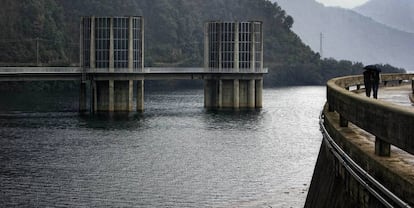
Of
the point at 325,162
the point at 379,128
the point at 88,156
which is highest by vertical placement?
the point at 379,128

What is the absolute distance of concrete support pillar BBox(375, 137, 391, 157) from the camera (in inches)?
596

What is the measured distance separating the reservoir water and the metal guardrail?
29028 mm

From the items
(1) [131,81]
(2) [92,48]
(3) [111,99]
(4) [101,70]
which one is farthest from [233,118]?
(2) [92,48]

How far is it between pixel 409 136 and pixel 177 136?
82.4 meters

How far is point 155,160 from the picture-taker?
71938 millimetres

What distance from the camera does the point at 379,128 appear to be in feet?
49.4

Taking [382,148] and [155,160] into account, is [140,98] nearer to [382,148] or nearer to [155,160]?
[155,160]

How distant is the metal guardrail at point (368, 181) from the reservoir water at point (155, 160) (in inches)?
1143

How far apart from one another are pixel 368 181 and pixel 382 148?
Answer: 75 cm

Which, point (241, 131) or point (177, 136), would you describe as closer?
point (177, 136)

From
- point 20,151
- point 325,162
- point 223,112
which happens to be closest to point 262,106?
point 223,112

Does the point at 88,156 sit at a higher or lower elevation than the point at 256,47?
lower

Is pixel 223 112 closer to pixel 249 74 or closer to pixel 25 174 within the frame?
pixel 249 74

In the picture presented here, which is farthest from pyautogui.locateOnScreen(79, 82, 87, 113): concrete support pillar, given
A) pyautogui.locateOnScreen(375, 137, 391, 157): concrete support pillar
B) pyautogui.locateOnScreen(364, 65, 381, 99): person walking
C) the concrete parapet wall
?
pyautogui.locateOnScreen(375, 137, 391, 157): concrete support pillar
